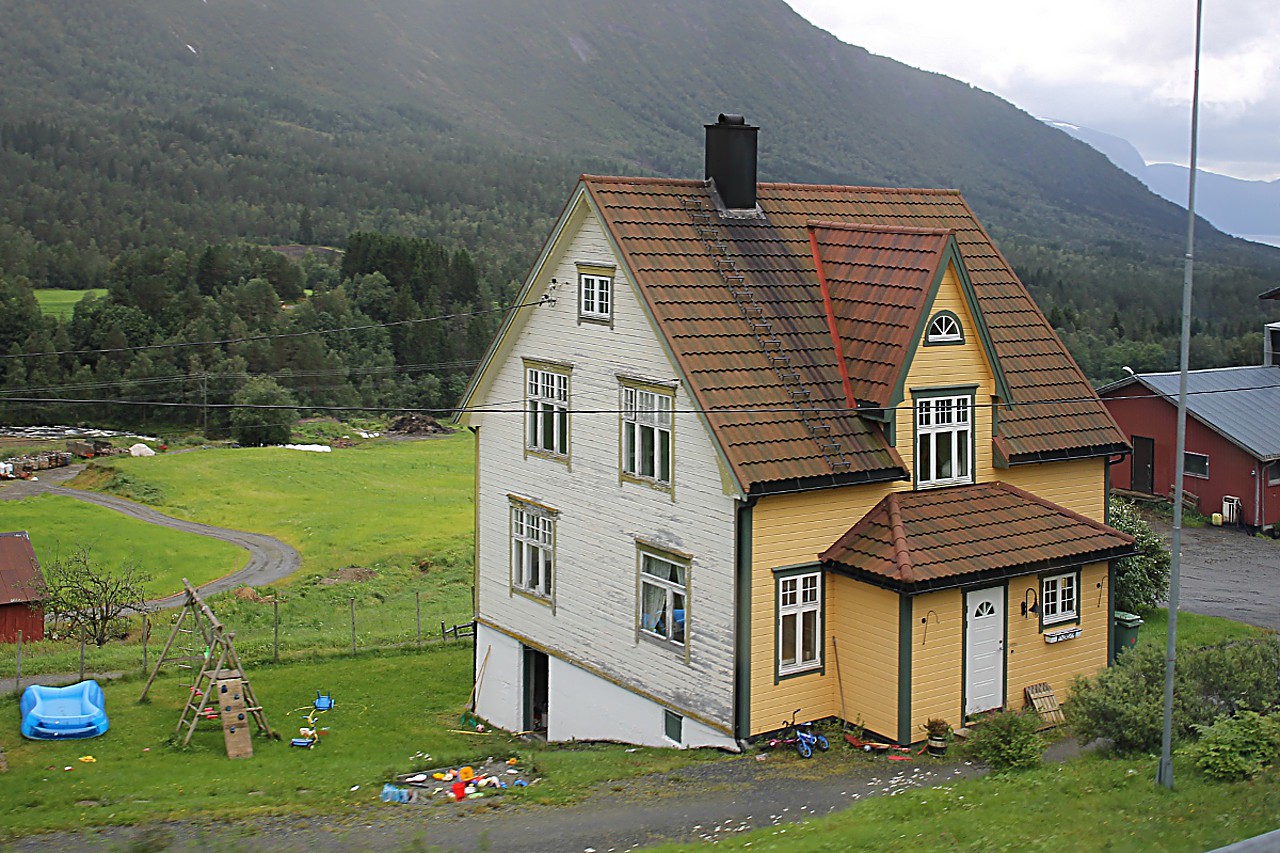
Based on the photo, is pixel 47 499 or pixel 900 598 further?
pixel 47 499

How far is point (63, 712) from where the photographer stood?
25172 millimetres

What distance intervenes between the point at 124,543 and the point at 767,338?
141 ft

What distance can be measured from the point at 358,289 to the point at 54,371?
3178cm

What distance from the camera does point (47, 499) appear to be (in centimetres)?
6612

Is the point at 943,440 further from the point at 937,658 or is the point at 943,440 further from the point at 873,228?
the point at 873,228

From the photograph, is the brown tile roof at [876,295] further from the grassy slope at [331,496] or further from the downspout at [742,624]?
the grassy slope at [331,496]

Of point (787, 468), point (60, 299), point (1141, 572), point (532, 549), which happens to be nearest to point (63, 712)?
point (532, 549)

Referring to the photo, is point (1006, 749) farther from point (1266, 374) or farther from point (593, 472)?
point (1266, 374)

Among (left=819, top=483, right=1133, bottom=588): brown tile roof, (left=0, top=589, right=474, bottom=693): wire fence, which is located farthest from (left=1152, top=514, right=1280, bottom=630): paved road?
(left=0, top=589, right=474, bottom=693): wire fence

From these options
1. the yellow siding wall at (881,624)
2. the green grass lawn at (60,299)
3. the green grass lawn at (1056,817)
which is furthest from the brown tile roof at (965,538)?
the green grass lawn at (60,299)

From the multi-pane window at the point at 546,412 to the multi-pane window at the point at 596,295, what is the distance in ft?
4.85

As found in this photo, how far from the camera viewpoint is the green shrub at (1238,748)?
1534cm

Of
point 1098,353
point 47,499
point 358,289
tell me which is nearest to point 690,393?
point 47,499

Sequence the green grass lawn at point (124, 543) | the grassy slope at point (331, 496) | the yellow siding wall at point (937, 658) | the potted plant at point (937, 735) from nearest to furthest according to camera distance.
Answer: the potted plant at point (937, 735) < the yellow siding wall at point (937, 658) < the green grass lawn at point (124, 543) < the grassy slope at point (331, 496)
